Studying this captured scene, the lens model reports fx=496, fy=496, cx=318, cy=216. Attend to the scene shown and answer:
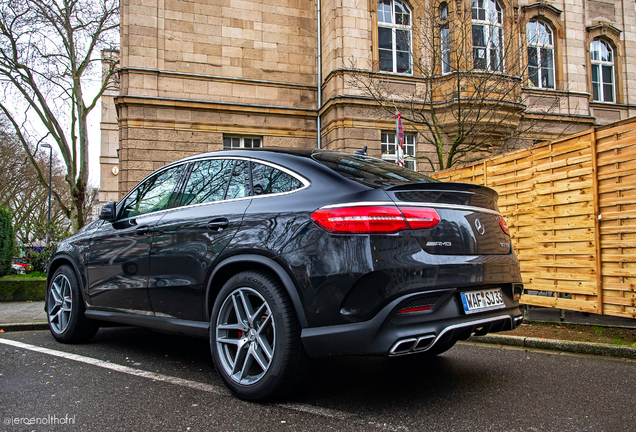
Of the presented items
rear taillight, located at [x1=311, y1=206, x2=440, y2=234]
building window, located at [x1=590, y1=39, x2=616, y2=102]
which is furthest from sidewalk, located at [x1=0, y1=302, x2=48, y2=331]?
building window, located at [x1=590, y1=39, x2=616, y2=102]

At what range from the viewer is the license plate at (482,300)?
2.93m

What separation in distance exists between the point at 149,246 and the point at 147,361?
1.06 metres

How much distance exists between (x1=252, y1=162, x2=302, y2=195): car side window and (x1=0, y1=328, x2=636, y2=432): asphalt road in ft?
4.06

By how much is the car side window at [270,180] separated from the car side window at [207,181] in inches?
12.2

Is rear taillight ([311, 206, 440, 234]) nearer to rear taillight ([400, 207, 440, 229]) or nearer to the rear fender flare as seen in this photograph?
rear taillight ([400, 207, 440, 229])

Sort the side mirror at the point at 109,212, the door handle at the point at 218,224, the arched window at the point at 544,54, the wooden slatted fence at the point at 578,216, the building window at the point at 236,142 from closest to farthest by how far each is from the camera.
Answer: the door handle at the point at 218,224
the side mirror at the point at 109,212
the wooden slatted fence at the point at 578,216
the building window at the point at 236,142
the arched window at the point at 544,54

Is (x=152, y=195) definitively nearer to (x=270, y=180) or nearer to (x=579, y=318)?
(x=270, y=180)

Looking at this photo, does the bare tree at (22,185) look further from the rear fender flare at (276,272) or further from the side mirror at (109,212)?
the rear fender flare at (276,272)

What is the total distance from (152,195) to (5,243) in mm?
6596

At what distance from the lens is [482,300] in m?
3.05

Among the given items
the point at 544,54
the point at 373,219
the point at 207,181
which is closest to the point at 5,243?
the point at 207,181

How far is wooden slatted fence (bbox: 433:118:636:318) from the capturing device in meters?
5.27

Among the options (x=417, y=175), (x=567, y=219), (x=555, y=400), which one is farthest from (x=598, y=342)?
(x=417, y=175)

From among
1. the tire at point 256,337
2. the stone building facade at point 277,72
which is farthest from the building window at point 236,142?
the tire at point 256,337
